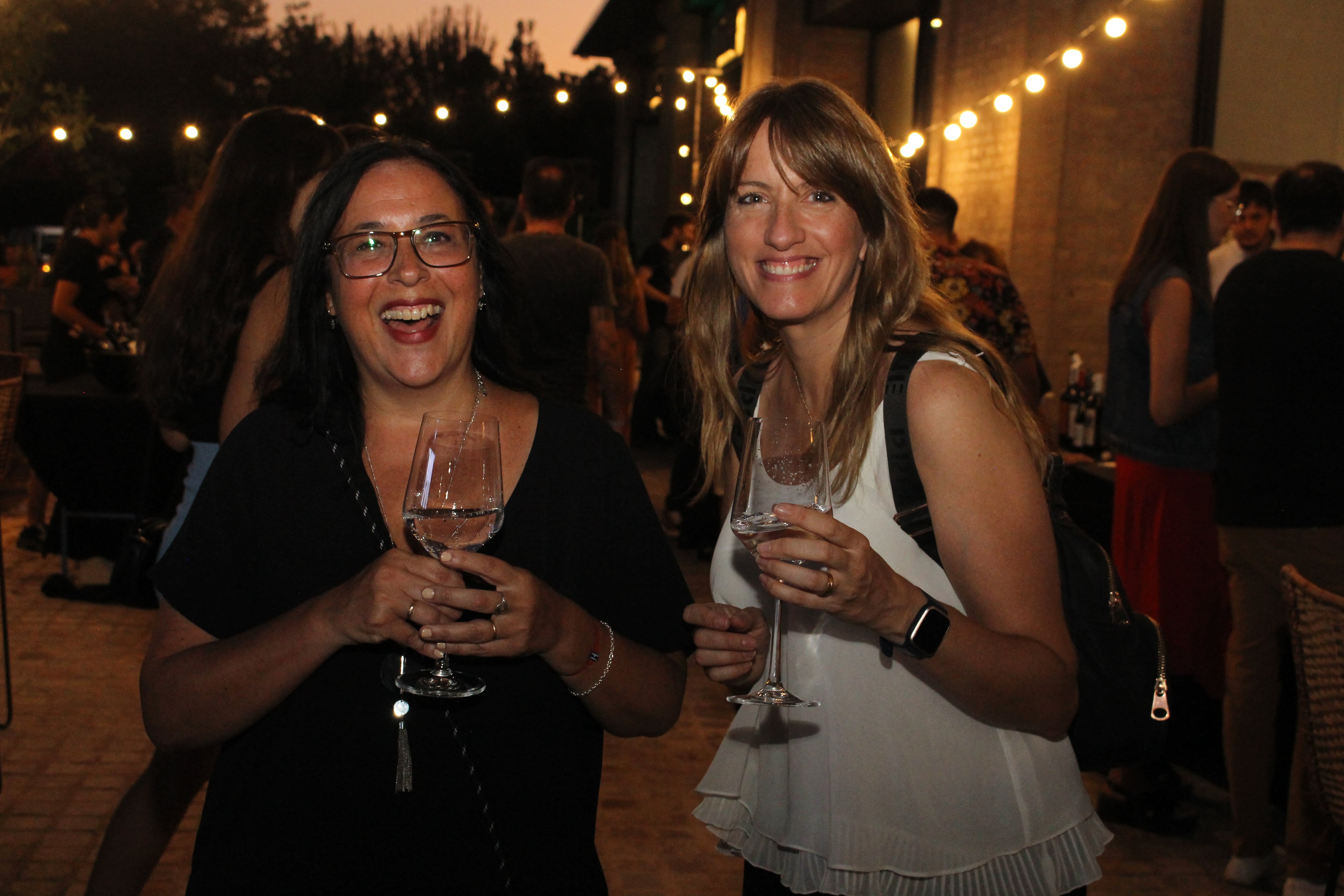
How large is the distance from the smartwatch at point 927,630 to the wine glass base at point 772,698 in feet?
0.59

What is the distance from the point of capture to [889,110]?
1410 centimetres

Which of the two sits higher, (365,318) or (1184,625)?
(365,318)

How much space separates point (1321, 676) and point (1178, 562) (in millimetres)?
1694

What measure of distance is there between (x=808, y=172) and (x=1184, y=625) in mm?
3039

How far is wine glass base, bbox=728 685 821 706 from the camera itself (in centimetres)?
177

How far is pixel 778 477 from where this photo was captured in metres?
1.65

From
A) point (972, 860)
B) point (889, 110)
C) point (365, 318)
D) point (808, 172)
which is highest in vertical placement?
point (889, 110)

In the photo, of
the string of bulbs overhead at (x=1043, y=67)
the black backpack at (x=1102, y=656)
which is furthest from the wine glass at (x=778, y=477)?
the string of bulbs overhead at (x=1043, y=67)

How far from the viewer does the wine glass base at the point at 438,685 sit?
1.73 m

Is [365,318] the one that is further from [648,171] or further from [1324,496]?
[648,171]

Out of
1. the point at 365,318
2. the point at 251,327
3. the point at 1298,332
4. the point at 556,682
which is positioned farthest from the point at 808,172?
the point at 1298,332

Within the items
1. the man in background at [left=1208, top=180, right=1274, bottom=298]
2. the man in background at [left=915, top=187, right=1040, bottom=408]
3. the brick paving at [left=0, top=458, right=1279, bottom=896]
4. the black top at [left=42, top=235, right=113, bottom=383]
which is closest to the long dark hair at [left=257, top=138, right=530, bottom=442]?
the brick paving at [left=0, top=458, right=1279, bottom=896]

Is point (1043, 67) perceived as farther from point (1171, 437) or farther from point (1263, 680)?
point (1263, 680)

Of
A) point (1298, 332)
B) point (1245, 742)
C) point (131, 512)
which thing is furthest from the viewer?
point (131, 512)
